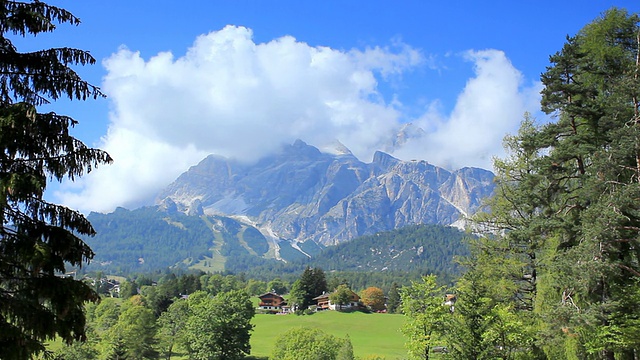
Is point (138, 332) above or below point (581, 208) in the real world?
below

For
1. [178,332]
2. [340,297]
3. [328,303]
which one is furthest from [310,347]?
[328,303]

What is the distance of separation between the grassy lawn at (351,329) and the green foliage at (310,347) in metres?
16.8

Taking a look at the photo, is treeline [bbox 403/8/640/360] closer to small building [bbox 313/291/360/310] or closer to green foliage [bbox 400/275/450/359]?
green foliage [bbox 400/275/450/359]

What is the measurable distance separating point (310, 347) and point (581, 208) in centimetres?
3356

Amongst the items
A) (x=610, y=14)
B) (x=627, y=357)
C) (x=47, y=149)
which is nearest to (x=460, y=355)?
(x=627, y=357)

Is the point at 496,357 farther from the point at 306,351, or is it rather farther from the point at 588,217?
the point at 306,351

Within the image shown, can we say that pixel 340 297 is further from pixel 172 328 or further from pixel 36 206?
pixel 36 206

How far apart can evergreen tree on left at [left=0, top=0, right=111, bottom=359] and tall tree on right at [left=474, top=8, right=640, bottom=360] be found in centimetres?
2045

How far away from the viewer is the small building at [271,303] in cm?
16988

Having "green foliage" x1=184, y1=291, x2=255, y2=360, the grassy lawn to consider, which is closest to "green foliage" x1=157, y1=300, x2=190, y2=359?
the grassy lawn

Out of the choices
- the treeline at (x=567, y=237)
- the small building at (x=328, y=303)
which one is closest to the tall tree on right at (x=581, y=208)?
the treeline at (x=567, y=237)

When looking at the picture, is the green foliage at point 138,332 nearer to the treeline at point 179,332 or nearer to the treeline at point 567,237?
the treeline at point 179,332

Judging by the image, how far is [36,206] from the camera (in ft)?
36.9

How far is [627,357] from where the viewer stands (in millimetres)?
25141
